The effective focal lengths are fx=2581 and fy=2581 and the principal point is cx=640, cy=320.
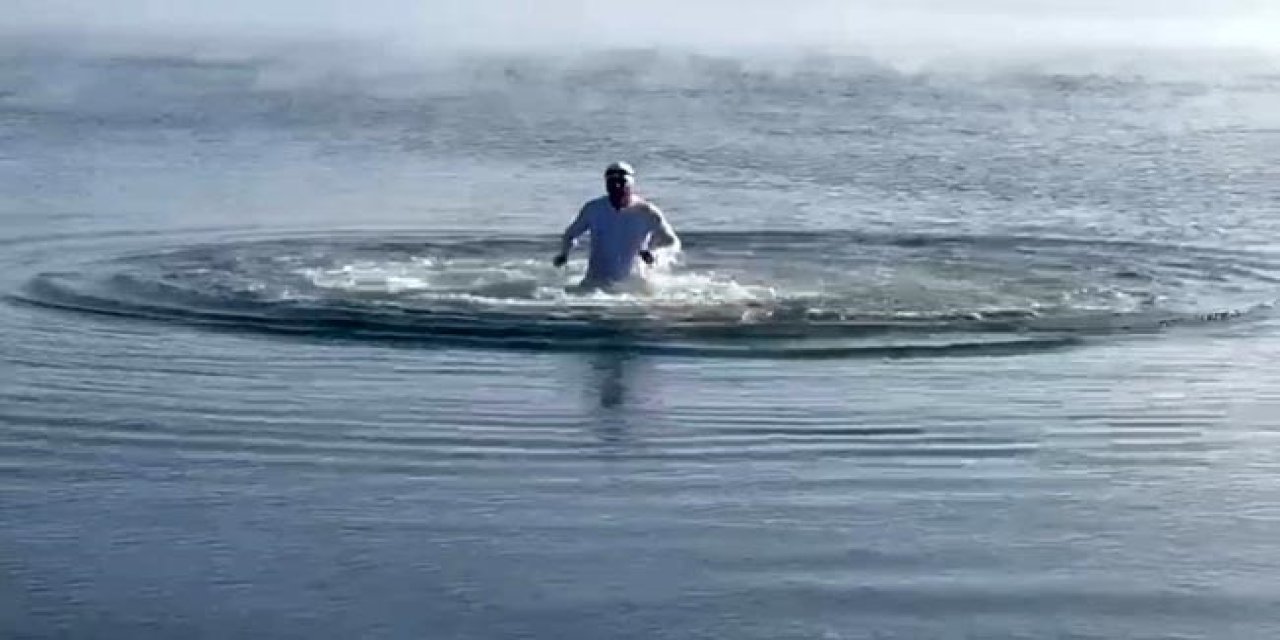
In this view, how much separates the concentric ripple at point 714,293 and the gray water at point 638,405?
67 mm

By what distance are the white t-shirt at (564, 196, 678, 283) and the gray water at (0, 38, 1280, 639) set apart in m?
0.35

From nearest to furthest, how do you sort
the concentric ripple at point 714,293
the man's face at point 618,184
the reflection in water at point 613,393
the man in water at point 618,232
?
the reflection in water at point 613,393 → the concentric ripple at point 714,293 → the man's face at point 618,184 → the man in water at point 618,232

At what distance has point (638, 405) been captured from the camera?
15430 millimetres

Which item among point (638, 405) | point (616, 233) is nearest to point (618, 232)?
point (616, 233)

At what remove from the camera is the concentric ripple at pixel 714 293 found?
18500 millimetres

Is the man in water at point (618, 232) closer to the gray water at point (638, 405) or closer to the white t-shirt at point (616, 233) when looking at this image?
the white t-shirt at point (616, 233)

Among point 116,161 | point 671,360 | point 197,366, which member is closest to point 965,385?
point 671,360

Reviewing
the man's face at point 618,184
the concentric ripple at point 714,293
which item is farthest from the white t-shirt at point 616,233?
the concentric ripple at point 714,293

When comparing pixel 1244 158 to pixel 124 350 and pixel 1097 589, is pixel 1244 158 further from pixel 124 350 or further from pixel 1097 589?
pixel 1097 589

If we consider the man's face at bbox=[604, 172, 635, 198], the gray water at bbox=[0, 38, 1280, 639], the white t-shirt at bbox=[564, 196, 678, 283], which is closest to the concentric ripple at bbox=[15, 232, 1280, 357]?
the gray water at bbox=[0, 38, 1280, 639]

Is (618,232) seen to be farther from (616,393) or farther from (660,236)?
(616,393)

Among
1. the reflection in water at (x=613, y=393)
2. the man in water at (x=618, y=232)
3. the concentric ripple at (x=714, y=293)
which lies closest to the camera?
the reflection in water at (x=613, y=393)

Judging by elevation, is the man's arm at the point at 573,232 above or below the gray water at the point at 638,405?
above

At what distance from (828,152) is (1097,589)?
27.8 meters
